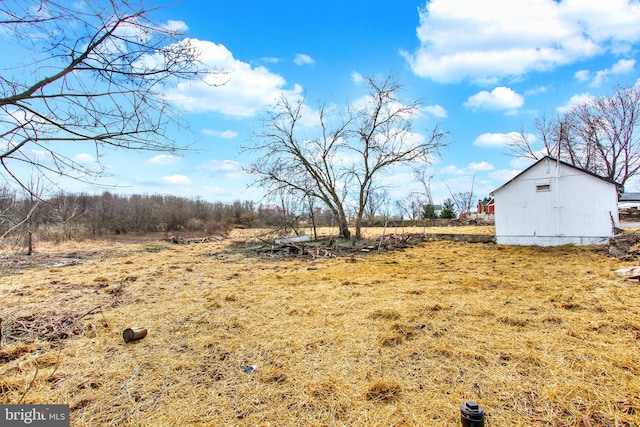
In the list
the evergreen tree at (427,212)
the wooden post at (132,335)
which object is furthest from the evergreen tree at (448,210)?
the wooden post at (132,335)

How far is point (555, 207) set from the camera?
1041 cm

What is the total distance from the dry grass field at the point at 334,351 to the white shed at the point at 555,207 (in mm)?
4815

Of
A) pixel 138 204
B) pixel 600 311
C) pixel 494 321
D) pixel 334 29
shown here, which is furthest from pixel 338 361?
pixel 138 204

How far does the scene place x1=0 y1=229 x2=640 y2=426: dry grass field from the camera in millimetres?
2131

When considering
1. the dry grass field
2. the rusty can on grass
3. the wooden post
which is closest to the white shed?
the dry grass field

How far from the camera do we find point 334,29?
23.3 feet

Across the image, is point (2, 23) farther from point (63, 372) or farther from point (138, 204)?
point (138, 204)

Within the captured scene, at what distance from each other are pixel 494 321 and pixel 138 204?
26.2 m

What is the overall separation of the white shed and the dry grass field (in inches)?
190

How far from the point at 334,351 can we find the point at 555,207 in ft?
35.9

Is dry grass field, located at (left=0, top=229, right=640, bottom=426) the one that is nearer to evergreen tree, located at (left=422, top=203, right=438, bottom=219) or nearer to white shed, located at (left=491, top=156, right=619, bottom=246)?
white shed, located at (left=491, top=156, right=619, bottom=246)

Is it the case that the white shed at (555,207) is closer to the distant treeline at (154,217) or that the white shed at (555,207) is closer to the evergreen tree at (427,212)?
the distant treeline at (154,217)

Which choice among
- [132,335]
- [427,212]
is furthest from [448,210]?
[132,335]

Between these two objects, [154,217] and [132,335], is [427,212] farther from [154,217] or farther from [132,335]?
[132,335]
